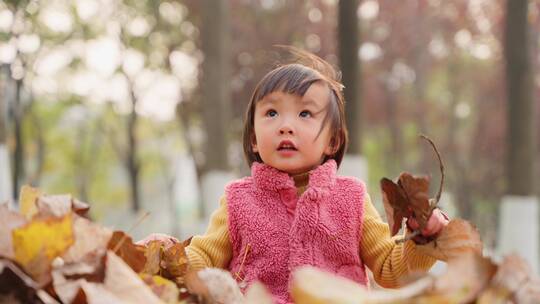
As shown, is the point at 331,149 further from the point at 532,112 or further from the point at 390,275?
the point at 532,112

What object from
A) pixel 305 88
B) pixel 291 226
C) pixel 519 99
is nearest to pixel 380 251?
pixel 291 226

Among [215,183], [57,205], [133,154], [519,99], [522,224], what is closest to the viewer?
[57,205]

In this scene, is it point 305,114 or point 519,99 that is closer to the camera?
point 305,114

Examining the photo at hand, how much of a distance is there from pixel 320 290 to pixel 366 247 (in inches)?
42.3

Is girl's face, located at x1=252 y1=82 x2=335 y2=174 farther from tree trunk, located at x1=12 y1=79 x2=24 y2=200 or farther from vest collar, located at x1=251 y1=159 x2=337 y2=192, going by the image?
tree trunk, located at x1=12 y1=79 x2=24 y2=200

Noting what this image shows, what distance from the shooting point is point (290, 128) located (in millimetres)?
1976

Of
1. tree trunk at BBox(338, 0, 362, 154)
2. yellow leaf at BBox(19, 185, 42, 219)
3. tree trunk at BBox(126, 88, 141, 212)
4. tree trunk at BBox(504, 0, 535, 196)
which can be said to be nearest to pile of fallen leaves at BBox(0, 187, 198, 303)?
yellow leaf at BBox(19, 185, 42, 219)

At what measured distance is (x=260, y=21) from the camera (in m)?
20.6

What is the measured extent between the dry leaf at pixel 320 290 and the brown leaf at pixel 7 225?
0.39 metres

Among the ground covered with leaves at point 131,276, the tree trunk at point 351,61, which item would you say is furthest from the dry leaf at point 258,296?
the tree trunk at point 351,61

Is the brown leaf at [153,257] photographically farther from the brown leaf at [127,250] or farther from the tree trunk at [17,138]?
the tree trunk at [17,138]

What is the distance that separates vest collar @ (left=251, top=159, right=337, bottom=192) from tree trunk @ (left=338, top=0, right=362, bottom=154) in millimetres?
8123

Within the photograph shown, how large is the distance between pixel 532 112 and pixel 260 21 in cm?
1141

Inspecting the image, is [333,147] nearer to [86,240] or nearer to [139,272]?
[139,272]
